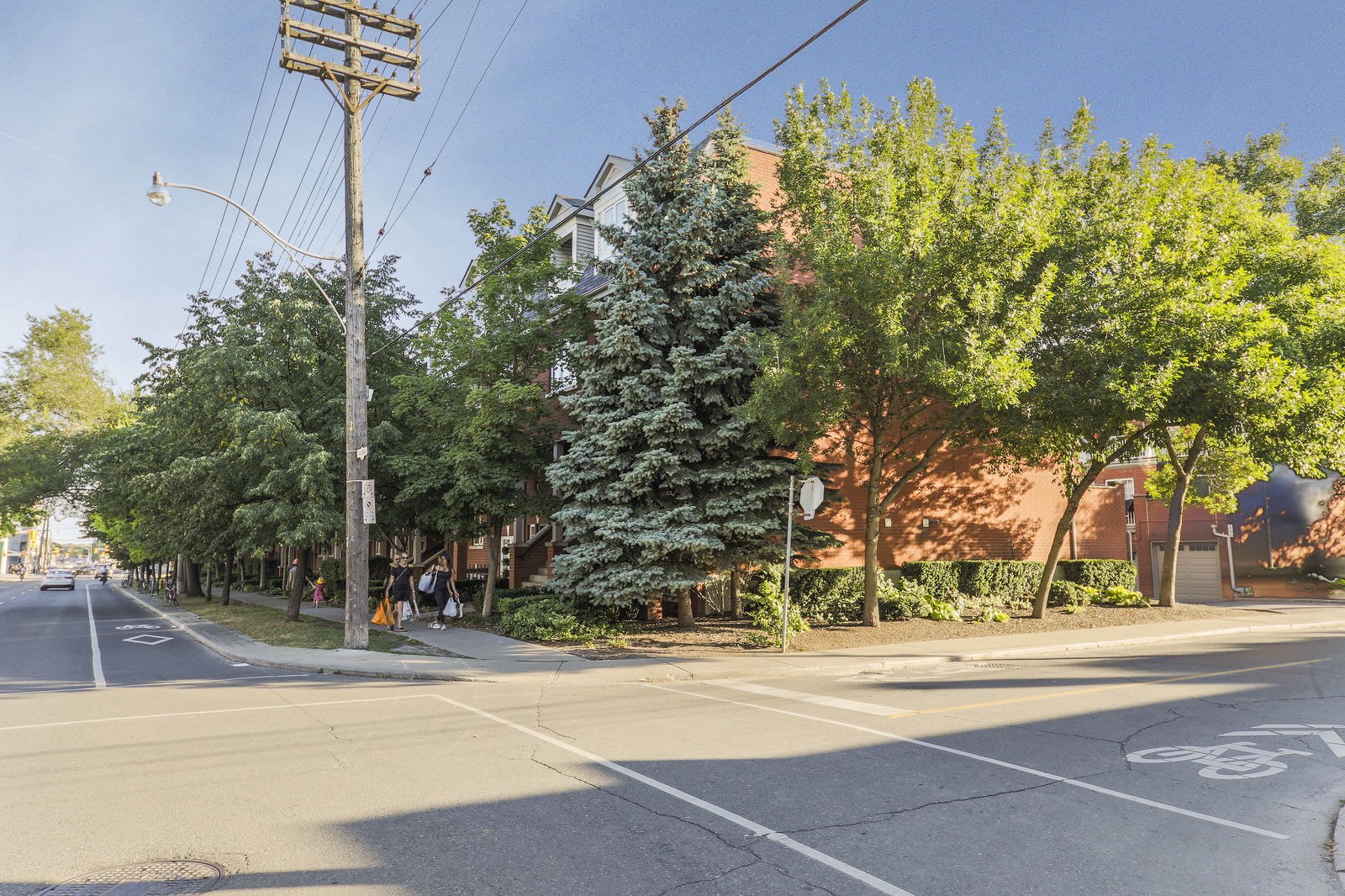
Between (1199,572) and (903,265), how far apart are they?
30.8m

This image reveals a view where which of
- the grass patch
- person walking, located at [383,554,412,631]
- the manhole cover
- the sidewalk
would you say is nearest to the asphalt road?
the manhole cover

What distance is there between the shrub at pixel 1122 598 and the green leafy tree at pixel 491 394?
17541 mm

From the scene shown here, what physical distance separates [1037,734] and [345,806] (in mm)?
6898

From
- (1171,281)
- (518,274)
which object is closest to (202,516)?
(518,274)

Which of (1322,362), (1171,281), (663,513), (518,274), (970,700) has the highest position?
(518,274)

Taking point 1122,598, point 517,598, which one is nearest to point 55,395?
point 517,598

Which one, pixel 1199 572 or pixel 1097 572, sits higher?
pixel 1097 572

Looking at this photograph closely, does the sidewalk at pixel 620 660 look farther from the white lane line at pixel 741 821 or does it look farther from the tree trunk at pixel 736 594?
the white lane line at pixel 741 821

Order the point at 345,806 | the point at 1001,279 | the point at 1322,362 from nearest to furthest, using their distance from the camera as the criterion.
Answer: the point at 345,806
the point at 1001,279
the point at 1322,362

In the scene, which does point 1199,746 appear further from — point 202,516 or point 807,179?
point 202,516

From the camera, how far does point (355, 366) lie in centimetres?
1543

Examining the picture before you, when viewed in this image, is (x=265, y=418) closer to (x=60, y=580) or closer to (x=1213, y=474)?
(x=1213, y=474)

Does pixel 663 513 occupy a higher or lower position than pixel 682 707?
higher

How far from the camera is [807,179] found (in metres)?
15.7
